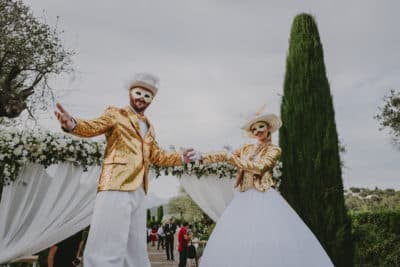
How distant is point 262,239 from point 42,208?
219 cm

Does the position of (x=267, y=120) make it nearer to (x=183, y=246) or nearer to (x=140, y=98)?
(x=140, y=98)

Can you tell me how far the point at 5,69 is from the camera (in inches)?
446

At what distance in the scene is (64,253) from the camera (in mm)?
4973

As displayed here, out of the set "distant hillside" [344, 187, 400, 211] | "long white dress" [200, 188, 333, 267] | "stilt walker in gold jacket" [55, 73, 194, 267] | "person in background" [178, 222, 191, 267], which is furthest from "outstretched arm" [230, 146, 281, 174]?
"distant hillside" [344, 187, 400, 211]

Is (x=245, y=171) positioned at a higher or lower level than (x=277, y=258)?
higher

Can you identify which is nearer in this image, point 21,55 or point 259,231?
point 259,231

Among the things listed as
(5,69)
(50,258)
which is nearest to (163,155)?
(50,258)

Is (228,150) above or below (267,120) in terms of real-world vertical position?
below

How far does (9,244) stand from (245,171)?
251 centimetres

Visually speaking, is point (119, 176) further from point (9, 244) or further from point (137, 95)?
point (9, 244)

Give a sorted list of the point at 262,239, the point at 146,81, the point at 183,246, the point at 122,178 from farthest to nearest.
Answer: the point at 183,246
the point at 262,239
the point at 146,81
the point at 122,178

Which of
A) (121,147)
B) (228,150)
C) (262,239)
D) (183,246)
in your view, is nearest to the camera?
(121,147)

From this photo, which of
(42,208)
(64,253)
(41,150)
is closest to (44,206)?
(42,208)

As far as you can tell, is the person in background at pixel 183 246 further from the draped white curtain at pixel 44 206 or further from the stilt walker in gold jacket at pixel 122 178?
the stilt walker in gold jacket at pixel 122 178
